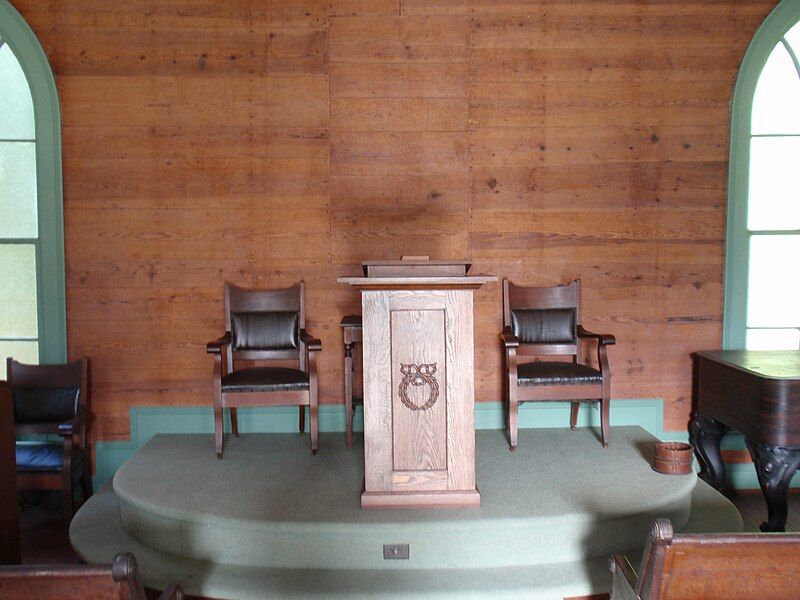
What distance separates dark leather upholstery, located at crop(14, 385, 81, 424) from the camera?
12.2ft

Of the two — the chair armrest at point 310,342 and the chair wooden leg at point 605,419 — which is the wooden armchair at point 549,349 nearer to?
the chair wooden leg at point 605,419

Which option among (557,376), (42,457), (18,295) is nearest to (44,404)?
(42,457)

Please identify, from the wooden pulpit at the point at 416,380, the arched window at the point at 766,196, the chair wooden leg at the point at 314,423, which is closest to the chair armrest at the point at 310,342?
the chair wooden leg at the point at 314,423

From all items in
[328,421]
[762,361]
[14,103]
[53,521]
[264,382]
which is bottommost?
[53,521]

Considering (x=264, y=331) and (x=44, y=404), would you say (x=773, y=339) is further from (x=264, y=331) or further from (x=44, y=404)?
(x=44, y=404)

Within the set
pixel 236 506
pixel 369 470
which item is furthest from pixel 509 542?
pixel 236 506

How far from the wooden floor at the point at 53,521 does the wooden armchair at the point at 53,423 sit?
0.15 m

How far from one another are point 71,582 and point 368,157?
3.02 meters

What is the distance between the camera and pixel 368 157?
4.00 metres

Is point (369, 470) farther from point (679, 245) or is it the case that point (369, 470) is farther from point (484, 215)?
point (679, 245)

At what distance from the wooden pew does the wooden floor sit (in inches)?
39.2

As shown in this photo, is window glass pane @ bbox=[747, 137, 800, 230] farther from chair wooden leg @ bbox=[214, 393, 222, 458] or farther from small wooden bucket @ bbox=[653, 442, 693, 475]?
chair wooden leg @ bbox=[214, 393, 222, 458]

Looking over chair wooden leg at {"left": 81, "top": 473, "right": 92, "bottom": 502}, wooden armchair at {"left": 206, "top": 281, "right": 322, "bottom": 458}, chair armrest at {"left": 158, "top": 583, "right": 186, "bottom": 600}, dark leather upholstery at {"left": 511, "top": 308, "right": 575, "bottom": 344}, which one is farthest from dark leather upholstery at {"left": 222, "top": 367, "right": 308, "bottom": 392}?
chair armrest at {"left": 158, "top": 583, "right": 186, "bottom": 600}

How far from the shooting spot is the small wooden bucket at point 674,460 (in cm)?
318
